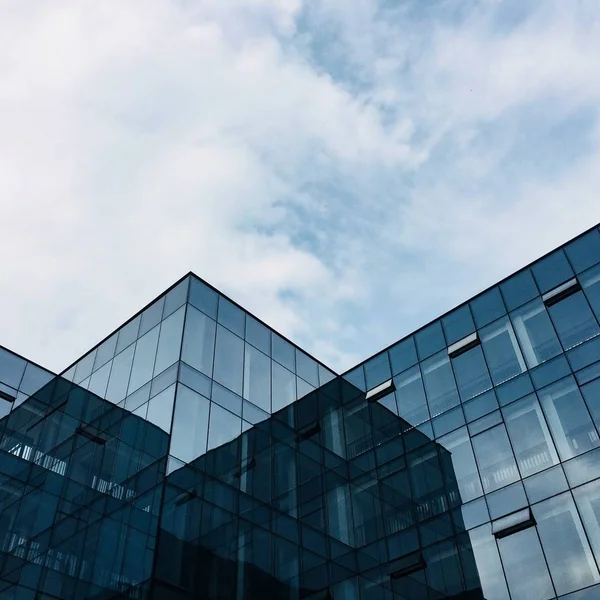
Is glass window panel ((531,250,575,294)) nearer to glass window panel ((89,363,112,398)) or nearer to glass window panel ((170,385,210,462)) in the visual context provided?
glass window panel ((170,385,210,462))

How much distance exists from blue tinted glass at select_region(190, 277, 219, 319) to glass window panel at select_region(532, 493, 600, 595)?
15136 mm

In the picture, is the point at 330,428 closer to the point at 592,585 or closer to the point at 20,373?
the point at 592,585

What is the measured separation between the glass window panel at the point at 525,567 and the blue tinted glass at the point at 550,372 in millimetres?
6096

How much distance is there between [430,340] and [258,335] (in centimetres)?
893

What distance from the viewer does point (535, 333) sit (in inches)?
1142

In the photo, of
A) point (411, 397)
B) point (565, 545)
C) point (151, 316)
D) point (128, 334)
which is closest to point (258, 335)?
point (151, 316)

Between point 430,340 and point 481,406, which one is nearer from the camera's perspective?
point 481,406

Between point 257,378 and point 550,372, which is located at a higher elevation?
point 257,378

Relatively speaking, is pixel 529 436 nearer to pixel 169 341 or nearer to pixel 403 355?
pixel 403 355

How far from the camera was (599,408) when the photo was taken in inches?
985

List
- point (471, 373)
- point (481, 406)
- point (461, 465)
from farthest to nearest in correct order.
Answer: point (471, 373) → point (481, 406) → point (461, 465)

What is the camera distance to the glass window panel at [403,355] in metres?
33.8

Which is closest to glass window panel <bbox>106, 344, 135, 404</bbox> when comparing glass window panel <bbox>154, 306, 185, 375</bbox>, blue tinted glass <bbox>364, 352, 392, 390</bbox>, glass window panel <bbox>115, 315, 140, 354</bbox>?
glass window panel <bbox>115, 315, 140, 354</bbox>

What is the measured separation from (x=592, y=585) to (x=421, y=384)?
40.8ft
